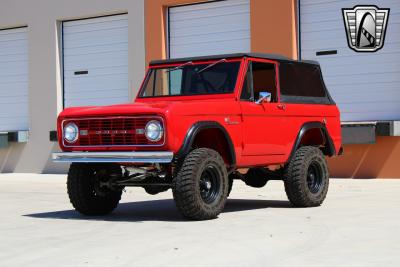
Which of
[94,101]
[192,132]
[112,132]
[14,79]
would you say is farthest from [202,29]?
[192,132]

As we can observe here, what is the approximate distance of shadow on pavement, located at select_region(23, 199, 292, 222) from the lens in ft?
32.1

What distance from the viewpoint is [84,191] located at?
32.6 feet

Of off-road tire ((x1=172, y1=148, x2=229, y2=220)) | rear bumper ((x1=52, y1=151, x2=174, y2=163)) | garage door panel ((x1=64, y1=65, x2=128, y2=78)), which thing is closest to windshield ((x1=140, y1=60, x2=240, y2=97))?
off-road tire ((x1=172, y1=148, x2=229, y2=220))

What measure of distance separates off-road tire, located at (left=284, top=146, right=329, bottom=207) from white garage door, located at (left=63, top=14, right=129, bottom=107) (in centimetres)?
1075

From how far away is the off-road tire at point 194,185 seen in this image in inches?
349

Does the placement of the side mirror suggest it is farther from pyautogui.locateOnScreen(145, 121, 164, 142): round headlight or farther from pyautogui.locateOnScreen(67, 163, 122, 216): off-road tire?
pyautogui.locateOnScreen(67, 163, 122, 216): off-road tire

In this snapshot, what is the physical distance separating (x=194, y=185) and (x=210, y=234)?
102 cm

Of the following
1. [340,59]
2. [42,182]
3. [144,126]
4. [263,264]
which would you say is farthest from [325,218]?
[42,182]

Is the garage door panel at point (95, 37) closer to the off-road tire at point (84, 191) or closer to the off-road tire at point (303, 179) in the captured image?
the off-road tire at point (303, 179)

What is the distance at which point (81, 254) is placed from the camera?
685cm

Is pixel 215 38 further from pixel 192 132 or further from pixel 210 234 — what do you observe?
pixel 210 234

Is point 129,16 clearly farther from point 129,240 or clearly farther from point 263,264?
point 263,264

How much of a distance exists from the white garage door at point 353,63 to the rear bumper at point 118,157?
9.07 metres

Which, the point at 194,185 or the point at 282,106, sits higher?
the point at 282,106
